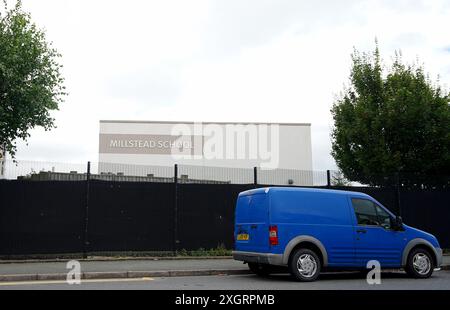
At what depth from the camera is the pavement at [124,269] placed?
1068 cm

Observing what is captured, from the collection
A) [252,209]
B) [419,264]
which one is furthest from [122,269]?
[419,264]

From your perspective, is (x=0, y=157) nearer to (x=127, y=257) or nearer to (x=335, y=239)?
(x=127, y=257)

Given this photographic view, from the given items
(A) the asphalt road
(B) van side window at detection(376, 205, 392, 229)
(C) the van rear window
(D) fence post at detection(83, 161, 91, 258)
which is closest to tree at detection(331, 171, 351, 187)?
(B) van side window at detection(376, 205, 392, 229)

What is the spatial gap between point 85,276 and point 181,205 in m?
4.72

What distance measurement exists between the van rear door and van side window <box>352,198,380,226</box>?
222 cm

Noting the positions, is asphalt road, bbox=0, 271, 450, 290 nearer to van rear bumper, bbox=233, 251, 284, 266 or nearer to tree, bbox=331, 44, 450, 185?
van rear bumper, bbox=233, 251, 284, 266

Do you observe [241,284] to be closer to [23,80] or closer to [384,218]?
[384,218]

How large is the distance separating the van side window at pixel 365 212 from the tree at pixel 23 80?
34.7 ft

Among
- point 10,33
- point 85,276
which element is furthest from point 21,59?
point 85,276

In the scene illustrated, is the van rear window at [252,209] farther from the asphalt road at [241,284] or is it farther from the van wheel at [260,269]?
the asphalt road at [241,284]

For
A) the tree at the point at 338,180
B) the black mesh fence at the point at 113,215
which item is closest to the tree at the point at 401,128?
the tree at the point at 338,180

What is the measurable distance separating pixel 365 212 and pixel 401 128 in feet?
27.9

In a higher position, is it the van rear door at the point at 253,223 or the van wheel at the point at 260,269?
the van rear door at the point at 253,223

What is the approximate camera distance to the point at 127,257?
14.1m
